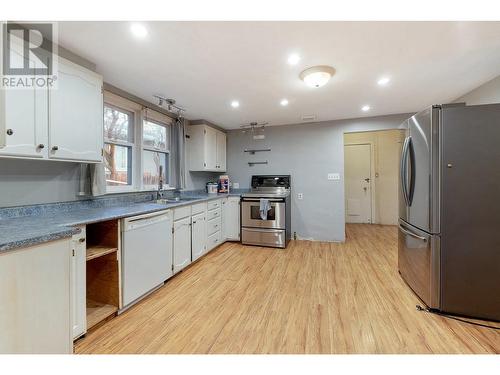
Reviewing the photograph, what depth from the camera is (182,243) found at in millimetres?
2734

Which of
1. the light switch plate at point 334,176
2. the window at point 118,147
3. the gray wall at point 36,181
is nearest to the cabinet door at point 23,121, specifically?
the gray wall at point 36,181

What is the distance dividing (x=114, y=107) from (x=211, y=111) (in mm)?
1350

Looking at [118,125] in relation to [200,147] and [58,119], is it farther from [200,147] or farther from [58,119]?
[200,147]

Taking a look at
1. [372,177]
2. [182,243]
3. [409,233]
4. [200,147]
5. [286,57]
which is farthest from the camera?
[372,177]

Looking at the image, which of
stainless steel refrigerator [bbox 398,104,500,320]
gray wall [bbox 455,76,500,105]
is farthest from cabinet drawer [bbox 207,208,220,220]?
gray wall [bbox 455,76,500,105]

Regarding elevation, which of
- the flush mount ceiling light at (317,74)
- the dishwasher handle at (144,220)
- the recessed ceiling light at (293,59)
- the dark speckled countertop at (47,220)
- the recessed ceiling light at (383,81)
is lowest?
the dishwasher handle at (144,220)

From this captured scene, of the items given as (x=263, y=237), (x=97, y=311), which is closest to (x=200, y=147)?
(x=263, y=237)

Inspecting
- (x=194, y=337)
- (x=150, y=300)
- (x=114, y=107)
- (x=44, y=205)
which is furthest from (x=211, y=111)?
(x=194, y=337)

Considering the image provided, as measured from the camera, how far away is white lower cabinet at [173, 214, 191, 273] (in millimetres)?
2613

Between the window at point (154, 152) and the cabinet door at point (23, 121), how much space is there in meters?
1.44

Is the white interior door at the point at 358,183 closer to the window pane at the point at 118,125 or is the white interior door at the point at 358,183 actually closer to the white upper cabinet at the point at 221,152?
the white upper cabinet at the point at 221,152

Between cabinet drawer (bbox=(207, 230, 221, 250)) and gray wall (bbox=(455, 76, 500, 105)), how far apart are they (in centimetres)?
394

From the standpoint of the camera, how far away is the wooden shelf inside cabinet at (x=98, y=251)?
1681mm

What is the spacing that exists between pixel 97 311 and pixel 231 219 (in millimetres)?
2453
